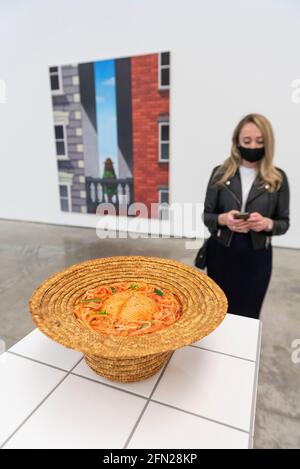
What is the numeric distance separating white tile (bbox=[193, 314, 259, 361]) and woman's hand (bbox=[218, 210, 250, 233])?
51 centimetres

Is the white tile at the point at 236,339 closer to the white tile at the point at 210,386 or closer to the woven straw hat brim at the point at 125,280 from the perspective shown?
the white tile at the point at 210,386

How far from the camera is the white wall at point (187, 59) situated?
3.29m

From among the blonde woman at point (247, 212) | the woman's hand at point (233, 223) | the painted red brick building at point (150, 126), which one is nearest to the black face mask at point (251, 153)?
the blonde woman at point (247, 212)

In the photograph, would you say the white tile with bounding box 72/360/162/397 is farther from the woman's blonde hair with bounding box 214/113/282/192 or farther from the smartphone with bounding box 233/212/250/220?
the woman's blonde hair with bounding box 214/113/282/192

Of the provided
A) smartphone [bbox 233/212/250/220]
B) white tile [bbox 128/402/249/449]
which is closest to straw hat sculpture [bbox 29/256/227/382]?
white tile [bbox 128/402/249/449]

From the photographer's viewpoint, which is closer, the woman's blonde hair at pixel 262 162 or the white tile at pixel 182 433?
the white tile at pixel 182 433

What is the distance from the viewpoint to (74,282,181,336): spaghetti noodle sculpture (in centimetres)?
79

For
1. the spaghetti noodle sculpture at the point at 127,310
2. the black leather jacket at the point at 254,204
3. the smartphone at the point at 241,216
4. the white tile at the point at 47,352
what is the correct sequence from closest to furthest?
the spaghetti noodle sculpture at the point at 127,310, the white tile at the point at 47,352, the smartphone at the point at 241,216, the black leather jacket at the point at 254,204

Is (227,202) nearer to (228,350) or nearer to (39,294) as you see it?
(228,350)

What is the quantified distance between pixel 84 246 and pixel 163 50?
252cm

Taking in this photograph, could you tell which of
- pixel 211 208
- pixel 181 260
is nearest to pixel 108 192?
pixel 181 260

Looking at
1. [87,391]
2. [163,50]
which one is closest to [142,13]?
[163,50]

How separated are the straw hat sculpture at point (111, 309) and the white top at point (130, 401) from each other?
2.3 inches

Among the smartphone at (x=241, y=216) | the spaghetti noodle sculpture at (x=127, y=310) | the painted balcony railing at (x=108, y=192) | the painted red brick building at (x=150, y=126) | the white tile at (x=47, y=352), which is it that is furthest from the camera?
the painted balcony railing at (x=108, y=192)
